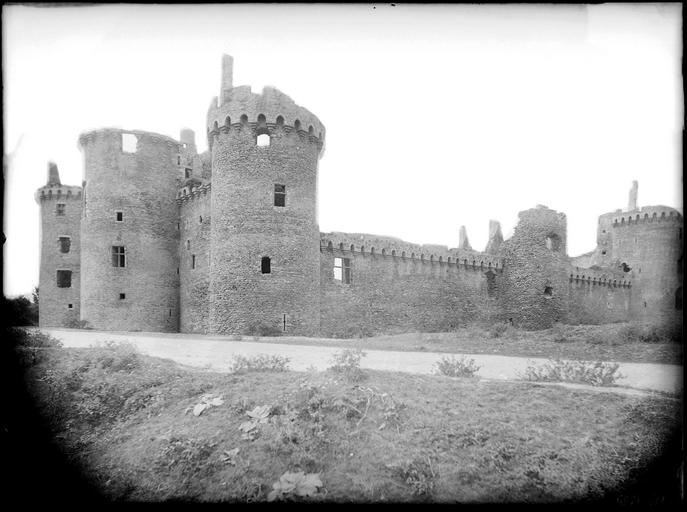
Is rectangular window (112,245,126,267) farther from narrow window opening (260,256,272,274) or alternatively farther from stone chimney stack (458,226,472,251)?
stone chimney stack (458,226,472,251)

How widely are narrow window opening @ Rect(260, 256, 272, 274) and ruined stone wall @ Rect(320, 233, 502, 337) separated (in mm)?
3938

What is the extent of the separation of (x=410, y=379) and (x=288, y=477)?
3.10 meters

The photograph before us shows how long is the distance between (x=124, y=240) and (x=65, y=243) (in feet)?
26.3

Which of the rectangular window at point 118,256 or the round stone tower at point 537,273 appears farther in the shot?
the round stone tower at point 537,273

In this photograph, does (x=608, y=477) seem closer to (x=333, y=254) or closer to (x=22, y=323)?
(x=22, y=323)

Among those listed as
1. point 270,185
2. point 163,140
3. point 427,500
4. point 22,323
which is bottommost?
point 427,500

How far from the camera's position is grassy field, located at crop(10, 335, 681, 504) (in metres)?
6.41

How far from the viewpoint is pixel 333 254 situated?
24.4 m

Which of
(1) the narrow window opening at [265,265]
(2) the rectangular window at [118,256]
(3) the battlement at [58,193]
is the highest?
(3) the battlement at [58,193]

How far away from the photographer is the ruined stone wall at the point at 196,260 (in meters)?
24.7

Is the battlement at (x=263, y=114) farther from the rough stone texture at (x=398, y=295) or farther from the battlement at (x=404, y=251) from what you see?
the rough stone texture at (x=398, y=295)

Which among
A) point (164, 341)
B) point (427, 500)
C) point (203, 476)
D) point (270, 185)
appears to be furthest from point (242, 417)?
point (270, 185)

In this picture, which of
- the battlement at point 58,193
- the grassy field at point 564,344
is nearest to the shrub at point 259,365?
the grassy field at point 564,344

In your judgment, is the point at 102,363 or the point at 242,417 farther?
the point at 102,363
